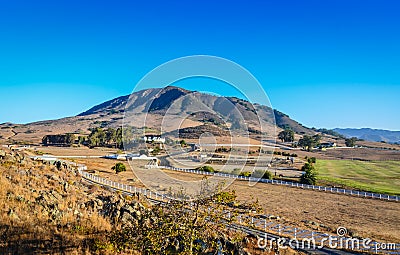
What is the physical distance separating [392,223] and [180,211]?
24.3 m

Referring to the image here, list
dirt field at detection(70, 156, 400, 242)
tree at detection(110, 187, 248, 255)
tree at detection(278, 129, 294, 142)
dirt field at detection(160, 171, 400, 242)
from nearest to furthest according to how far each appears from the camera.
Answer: tree at detection(110, 187, 248, 255), dirt field at detection(70, 156, 400, 242), dirt field at detection(160, 171, 400, 242), tree at detection(278, 129, 294, 142)

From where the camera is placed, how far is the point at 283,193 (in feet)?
127

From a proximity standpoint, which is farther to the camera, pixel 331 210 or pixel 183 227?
pixel 331 210

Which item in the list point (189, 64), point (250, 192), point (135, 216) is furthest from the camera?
point (250, 192)

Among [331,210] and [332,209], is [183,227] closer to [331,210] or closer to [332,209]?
[331,210]


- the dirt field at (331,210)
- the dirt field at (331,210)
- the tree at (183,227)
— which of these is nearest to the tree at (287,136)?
the dirt field at (331,210)

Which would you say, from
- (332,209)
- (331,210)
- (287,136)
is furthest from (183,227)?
(287,136)

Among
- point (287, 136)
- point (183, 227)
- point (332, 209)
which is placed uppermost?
point (287, 136)

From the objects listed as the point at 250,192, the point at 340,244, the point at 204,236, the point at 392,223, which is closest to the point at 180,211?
the point at 204,236

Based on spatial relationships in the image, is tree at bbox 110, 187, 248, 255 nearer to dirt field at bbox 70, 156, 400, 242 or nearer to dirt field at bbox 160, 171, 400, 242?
dirt field at bbox 70, 156, 400, 242

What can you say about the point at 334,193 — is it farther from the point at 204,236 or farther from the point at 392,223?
the point at 204,236

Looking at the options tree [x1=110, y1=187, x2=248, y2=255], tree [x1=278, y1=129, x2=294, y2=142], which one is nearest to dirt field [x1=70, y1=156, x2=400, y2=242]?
tree [x1=110, y1=187, x2=248, y2=255]

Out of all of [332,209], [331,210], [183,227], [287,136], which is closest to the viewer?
[183,227]

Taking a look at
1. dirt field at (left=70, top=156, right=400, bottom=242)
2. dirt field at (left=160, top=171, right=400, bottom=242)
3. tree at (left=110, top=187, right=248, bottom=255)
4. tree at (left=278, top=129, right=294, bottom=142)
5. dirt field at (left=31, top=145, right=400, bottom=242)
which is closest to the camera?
tree at (left=110, top=187, right=248, bottom=255)
